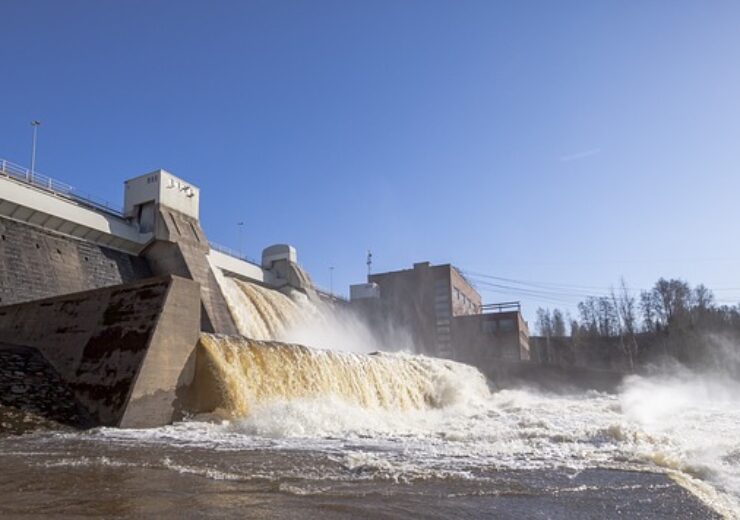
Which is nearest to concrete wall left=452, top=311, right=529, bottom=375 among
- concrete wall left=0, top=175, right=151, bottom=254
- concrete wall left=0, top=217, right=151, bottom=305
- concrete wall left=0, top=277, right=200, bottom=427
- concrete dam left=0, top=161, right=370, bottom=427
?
concrete dam left=0, top=161, right=370, bottom=427

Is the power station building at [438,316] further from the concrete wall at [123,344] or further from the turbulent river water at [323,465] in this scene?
the concrete wall at [123,344]

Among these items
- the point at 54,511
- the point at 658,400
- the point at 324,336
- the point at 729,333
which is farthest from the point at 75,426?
the point at 729,333

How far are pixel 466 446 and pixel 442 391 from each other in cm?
1278

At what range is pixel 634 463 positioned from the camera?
6719 millimetres

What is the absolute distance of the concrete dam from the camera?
10.4 meters

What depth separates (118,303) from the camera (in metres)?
11.7

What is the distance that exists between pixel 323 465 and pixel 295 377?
23.5 ft

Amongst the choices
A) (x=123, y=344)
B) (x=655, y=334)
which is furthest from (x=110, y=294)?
(x=655, y=334)

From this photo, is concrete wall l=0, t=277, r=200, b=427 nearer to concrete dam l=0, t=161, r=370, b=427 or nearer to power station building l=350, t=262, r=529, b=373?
concrete dam l=0, t=161, r=370, b=427

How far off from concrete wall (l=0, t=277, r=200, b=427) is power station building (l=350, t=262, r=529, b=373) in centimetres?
2723

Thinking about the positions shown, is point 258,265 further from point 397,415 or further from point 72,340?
point 72,340

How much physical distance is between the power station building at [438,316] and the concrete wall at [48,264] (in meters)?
21.4

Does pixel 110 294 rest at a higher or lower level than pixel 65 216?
lower

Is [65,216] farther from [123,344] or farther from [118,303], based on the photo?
[123,344]
